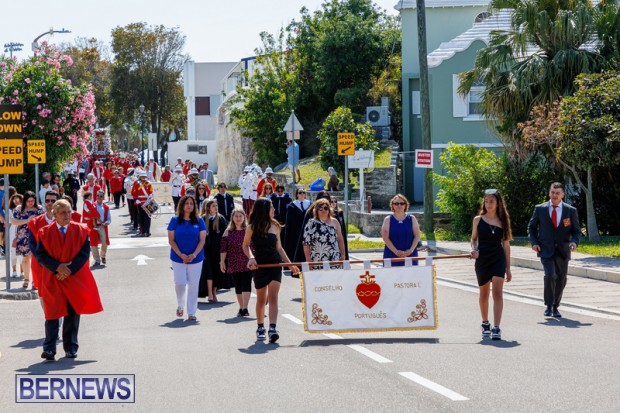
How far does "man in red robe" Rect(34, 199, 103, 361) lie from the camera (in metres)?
11.0

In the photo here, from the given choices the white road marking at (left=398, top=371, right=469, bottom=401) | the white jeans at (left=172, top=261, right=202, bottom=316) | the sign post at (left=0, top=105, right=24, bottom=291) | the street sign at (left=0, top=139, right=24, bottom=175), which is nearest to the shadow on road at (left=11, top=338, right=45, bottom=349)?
the white jeans at (left=172, top=261, right=202, bottom=316)

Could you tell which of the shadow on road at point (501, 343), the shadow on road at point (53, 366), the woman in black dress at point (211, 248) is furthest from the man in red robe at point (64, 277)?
the woman in black dress at point (211, 248)

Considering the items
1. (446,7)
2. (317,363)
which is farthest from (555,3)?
(317,363)

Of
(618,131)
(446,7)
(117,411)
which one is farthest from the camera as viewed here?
(446,7)

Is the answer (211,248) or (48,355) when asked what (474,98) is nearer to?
(211,248)

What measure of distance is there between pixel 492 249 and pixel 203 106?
88.7 meters

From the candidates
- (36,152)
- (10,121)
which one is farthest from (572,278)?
(36,152)

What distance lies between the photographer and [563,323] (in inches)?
525

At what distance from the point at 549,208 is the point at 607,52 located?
13.5m

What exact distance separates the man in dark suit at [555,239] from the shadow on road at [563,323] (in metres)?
0.31

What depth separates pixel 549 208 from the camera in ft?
46.8

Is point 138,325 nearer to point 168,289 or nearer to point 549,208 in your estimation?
point 168,289

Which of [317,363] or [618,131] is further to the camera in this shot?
[618,131]

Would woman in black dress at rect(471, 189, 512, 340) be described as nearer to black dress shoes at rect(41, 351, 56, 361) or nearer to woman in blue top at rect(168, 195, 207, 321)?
woman in blue top at rect(168, 195, 207, 321)
